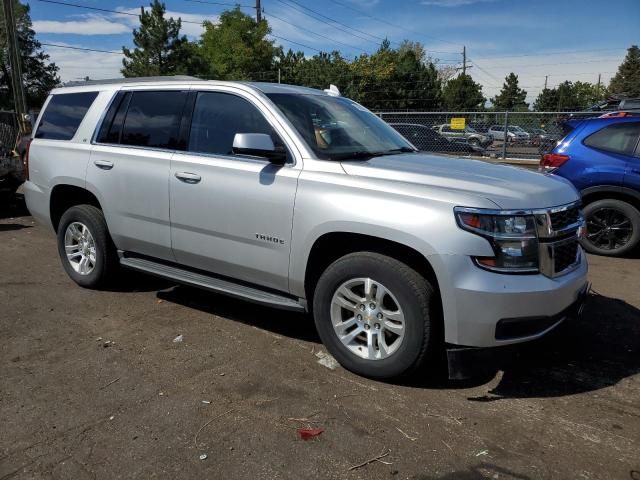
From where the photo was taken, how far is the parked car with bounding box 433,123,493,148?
49.8ft

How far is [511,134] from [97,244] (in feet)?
41.2

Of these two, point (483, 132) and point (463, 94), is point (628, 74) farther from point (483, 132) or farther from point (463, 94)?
point (483, 132)

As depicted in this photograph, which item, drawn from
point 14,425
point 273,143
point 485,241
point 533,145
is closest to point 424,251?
point 485,241

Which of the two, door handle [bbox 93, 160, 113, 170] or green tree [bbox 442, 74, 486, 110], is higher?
green tree [bbox 442, 74, 486, 110]

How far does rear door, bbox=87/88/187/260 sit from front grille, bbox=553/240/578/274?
2821 millimetres

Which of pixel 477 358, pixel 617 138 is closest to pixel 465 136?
pixel 617 138

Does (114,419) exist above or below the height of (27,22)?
below

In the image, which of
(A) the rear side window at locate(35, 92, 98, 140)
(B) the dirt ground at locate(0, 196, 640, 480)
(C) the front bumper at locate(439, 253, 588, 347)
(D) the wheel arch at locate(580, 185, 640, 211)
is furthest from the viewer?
(D) the wheel arch at locate(580, 185, 640, 211)

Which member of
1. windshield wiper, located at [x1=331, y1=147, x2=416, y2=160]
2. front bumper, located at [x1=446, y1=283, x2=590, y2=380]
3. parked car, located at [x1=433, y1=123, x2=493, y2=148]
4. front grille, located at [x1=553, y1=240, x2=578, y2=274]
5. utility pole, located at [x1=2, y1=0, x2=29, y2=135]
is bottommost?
front bumper, located at [x1=446, y1=283, x2=590, y2=380]

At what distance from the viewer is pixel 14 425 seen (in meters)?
3.00

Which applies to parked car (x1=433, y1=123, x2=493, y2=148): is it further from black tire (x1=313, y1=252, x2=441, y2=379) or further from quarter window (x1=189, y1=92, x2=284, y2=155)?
black tire (x1=313, y1=252, x2=441, y2=379)

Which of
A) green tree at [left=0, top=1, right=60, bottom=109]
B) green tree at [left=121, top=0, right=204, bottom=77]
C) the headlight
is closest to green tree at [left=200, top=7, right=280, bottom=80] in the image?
green tree at [left=121, top=0, right=204, bottom=77]

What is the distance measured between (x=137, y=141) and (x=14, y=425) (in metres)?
2.48

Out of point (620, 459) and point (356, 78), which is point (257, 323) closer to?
point (620, 459)
